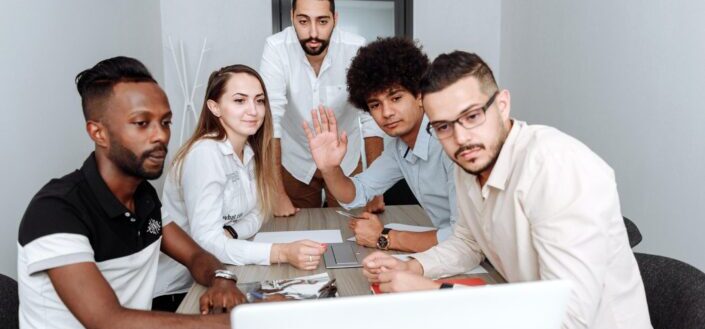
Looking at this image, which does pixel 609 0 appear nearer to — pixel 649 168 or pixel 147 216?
pixel 649 168

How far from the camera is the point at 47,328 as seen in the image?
109 cm

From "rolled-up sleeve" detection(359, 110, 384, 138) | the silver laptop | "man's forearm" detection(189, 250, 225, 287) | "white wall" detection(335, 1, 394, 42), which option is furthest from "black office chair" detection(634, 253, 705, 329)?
"white wall" detection(335, 1, 394, 42)

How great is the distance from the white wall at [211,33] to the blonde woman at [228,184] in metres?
2.16

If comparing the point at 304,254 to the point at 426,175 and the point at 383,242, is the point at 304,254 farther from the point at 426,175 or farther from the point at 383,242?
the point at 426,175

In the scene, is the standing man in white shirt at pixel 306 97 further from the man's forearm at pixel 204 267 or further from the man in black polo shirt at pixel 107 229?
the man in black polo shirt at pixel 107 229

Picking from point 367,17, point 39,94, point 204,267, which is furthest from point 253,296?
point 367,17

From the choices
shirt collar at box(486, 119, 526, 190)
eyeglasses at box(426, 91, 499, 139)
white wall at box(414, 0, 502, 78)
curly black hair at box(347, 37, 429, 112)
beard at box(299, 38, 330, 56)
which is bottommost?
shirt collar at box(486, 119, 526, 190)

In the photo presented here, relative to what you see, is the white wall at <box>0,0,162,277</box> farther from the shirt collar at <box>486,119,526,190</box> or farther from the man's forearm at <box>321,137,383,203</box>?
the shirt collar at <box>486,119,526,190</box>

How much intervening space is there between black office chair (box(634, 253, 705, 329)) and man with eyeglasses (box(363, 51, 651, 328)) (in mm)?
59

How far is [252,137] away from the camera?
1.93 meters

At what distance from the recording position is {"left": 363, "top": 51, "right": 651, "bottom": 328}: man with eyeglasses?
965 millimetres

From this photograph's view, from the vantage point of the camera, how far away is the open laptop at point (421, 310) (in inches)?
21.9

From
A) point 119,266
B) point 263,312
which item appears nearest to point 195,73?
point 119,266

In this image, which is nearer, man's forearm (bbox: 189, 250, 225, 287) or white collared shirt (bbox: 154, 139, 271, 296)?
man's forearm (bbox: 189, 250, 225, 287)
